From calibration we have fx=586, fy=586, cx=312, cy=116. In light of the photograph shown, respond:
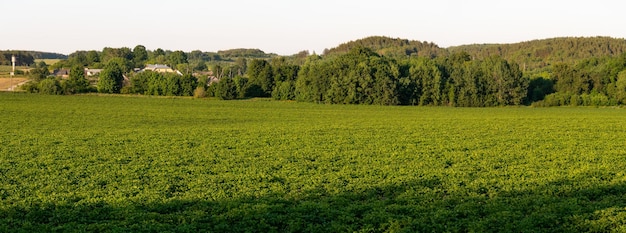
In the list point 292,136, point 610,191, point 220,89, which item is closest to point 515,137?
point 292,136

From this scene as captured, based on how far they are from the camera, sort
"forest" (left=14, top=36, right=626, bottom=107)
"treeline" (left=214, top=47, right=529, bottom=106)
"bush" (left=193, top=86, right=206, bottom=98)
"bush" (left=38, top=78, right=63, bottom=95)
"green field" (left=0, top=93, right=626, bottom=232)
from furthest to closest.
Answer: "bush" (left=193, top=86, right=206, bottom=98), "bush" (left=38, top=78, right=63, bottom=95), "forest" (left=14, top=36, right=626, bottom=107), "treeline" (left=214, top=47, right=529, bottom=106), "green field" (left=0, top=93, right=626, bottom=232)

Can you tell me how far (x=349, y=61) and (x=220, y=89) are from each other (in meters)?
23.0

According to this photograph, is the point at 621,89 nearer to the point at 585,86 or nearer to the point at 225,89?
the point at 585,86

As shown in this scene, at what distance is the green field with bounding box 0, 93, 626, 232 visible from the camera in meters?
14.5

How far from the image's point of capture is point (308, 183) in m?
19.9

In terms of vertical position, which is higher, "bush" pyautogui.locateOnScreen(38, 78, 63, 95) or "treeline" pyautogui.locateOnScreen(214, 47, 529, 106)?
"treeline" pyautogui.locateOnScreen(214, 47, 529, 106)

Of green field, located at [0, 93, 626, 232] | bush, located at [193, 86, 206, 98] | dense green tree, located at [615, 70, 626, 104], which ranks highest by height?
dense green tree, located at [615, 70, 626, 104]

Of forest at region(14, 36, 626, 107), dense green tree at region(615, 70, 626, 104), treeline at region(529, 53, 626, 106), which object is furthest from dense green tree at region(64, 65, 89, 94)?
dense green tree at region(615, 70, 626, 104)

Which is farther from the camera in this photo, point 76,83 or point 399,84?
point 76,83

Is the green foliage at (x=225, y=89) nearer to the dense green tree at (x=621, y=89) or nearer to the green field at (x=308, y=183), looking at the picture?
the green field at (x=308, y=183)

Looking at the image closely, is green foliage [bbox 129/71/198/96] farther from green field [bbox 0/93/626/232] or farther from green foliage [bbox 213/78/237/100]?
green field [bbox 0/93/626/232]

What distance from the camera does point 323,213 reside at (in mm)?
15219

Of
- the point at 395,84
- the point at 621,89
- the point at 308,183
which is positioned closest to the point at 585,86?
the point at 621,89

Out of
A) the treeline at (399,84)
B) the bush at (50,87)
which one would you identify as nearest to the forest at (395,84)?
the treeline at (399,84)
